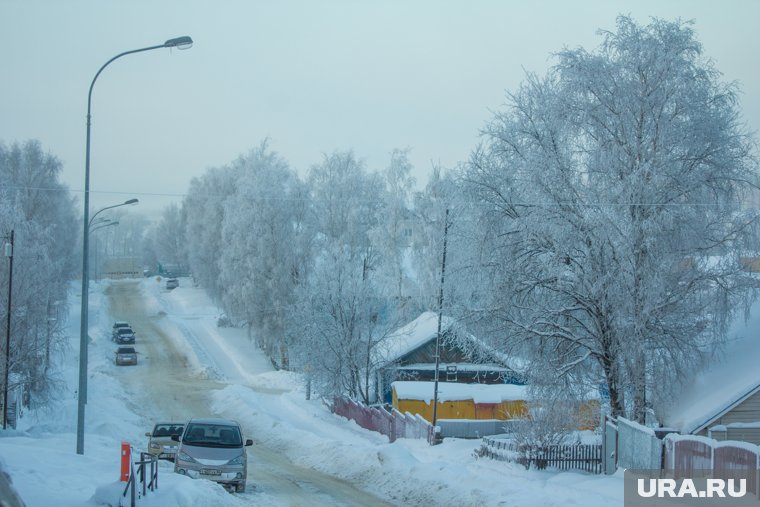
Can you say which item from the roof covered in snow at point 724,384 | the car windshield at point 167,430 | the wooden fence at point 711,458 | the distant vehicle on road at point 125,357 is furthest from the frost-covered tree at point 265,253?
the wooden fence at point 711,458

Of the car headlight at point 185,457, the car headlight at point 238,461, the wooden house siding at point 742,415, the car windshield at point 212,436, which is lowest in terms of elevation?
the car headlight at point 238,461

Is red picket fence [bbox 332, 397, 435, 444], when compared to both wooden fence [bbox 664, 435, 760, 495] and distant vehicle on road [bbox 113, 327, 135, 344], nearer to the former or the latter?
wooden fence [bbox 664, 435, 760, 495]

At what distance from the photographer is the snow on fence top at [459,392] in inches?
1377

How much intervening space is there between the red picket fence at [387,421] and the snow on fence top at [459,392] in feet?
5.59

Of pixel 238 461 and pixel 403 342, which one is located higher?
pixel 403 342

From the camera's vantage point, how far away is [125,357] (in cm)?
5869

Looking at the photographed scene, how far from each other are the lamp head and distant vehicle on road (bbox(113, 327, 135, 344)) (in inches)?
2070

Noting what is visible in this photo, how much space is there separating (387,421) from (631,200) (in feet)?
57.4

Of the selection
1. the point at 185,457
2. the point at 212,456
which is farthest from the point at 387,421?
the point at 185,457

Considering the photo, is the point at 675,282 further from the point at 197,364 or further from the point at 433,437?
the point at 197,364

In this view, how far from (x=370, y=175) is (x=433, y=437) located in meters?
35.1

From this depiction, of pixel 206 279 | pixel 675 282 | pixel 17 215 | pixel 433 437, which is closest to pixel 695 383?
pixel 675 282

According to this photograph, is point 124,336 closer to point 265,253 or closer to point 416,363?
point 265,253

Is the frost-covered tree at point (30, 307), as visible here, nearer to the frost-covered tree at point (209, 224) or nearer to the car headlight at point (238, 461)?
the car headlight at point (238, 461)
